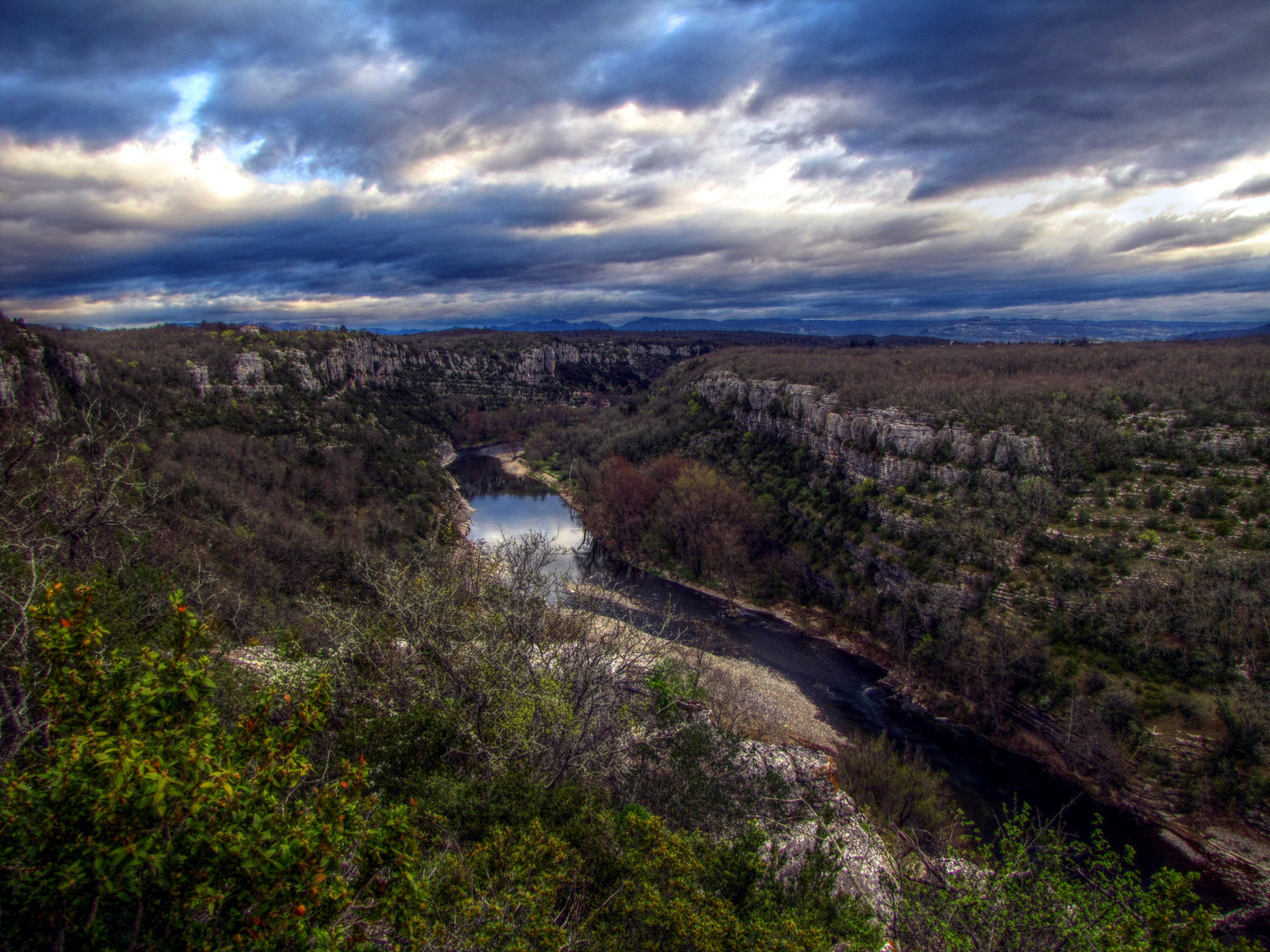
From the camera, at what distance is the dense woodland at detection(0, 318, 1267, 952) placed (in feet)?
12.5

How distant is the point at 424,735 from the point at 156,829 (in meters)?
7.70

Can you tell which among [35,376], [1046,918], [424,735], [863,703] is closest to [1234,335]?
[863,703]

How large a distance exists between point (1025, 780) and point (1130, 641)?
8222 mm

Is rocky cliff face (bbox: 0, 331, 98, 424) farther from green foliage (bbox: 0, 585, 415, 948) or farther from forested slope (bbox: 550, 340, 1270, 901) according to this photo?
forested slope (bbox: 550, 340, 1270, 901)

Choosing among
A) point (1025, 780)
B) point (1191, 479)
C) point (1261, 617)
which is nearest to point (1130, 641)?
point (1261, 617)

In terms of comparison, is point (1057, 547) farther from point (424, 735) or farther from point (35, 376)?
point (35, 376)

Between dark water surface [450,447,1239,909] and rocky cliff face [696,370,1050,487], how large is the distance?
49.2 ft

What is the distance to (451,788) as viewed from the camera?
362 inches

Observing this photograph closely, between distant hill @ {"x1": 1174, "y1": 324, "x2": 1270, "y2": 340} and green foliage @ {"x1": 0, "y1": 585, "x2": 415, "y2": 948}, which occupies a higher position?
distant hill @ {"x1": 1174, "y1": 324, "x2": 1270, "y2": 340}

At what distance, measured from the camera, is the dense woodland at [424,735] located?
382 centimetres

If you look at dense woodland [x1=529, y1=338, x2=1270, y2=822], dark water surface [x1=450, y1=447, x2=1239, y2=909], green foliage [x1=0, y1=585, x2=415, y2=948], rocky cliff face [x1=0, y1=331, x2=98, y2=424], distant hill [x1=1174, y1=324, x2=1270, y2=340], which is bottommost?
dark water surface [x1=450, y1=447, x2=1239, y2=909]

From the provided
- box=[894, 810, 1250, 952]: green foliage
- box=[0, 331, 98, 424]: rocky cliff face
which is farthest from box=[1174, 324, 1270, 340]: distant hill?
box=[0, 331, 98, 424]: rocky cliff face

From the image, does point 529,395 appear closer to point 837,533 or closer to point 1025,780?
point 837,533

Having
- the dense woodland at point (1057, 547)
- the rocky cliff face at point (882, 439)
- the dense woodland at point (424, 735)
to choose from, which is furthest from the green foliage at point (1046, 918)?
the rocky cliff face at point (882, 439)
